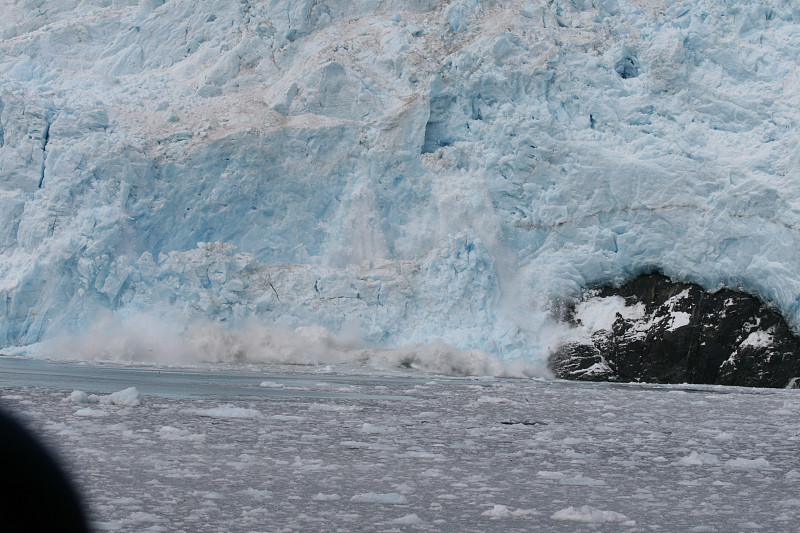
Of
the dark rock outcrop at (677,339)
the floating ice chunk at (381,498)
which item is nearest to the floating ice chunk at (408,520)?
the floating ice chunk at (381,498)

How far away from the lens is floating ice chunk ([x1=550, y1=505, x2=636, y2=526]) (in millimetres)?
3342

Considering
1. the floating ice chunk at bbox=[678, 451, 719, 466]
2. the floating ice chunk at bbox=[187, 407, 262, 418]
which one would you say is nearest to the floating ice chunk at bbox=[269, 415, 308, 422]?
the floating ice chunk at bbox=[187, 407, 262, 418]

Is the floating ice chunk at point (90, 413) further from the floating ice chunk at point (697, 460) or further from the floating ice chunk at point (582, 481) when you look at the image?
the floating ice chunk at point (697, 460)

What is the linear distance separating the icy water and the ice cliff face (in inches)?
299

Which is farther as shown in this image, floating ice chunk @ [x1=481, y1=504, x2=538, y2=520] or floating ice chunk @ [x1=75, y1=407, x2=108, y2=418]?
floating ice chunk @ [x1=75, y1=407, x2=108, y2=418]

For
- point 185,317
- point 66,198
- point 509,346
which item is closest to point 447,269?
point 509,346

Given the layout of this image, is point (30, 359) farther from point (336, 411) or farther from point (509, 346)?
point (336, 411)

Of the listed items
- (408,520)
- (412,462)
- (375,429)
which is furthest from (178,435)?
(408,520)

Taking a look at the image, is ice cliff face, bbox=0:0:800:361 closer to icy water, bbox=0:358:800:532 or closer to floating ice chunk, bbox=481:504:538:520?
icy water, bbox=0:358:800:532

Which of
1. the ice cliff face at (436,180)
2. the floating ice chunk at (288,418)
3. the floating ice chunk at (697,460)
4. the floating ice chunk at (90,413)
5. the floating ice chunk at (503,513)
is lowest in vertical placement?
the floating ice chunk at (90,413)

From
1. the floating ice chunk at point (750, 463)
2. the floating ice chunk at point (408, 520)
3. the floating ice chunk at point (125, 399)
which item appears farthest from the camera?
the floating ice chunk at point (125, 399)

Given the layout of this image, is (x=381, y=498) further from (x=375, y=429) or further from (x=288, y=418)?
(x=288, y=418)

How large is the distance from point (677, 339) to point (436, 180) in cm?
611

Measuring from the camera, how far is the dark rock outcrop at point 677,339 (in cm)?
1494
